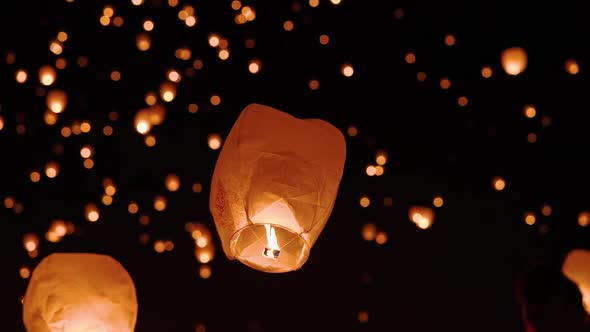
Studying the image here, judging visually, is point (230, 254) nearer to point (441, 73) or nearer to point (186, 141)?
point (186, 141)

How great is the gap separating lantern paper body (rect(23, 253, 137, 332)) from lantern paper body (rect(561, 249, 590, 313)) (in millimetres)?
1156

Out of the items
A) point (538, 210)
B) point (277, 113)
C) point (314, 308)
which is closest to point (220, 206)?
point (277, 113)

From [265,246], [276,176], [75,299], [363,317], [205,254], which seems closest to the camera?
[276,176]

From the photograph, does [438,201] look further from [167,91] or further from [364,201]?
[167,91]

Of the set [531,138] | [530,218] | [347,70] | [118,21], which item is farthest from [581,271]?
[118,21]

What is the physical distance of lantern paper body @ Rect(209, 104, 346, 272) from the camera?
4.57ft

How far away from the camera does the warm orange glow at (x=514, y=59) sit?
8.63ft

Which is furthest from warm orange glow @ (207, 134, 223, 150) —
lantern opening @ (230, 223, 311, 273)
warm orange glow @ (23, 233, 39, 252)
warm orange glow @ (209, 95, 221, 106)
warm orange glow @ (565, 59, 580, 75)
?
warm orange glow @ (565, 59, 580, 75)

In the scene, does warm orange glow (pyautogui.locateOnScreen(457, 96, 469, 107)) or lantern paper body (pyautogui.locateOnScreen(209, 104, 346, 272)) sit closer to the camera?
lantern paper body (pyautogui.locateOnScreen(209, 104, 346, 272))

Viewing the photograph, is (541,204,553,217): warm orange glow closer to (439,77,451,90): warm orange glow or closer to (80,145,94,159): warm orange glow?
(439,77,451,90): warm orange glow

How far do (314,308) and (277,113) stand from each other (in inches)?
51.3

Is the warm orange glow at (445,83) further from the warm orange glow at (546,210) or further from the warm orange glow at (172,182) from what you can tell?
the warm orange glow at (172,182)

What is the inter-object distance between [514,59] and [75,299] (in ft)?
6.01

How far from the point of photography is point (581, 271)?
1757 millimetres
